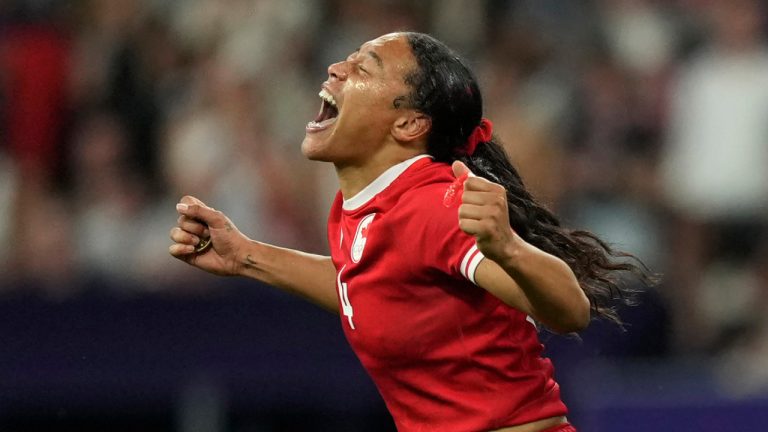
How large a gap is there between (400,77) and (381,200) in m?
0.36

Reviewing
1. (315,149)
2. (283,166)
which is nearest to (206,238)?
(315,149)

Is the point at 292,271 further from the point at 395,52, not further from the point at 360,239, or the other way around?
the point at 395,52

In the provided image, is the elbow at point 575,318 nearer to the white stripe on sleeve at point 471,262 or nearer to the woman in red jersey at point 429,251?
the woman in red jersey at point 429,251

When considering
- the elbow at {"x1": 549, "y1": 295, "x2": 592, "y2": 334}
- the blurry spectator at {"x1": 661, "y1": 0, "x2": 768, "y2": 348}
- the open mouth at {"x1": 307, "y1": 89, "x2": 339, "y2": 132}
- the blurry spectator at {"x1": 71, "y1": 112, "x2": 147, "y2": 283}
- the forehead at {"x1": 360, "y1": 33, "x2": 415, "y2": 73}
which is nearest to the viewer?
the elbow at {"x1": 549, "y1": 295, "x2": 592, "y2": 334}

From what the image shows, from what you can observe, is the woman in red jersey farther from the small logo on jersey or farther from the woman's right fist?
the woman's right fist

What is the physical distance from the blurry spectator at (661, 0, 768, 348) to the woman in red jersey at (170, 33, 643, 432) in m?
3.36

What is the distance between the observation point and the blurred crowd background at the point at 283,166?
6453mm

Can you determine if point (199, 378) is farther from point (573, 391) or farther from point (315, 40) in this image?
point (315, 40)

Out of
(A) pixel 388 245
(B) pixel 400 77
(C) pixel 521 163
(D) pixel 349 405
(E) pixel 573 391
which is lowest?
(D) pixel 349 405

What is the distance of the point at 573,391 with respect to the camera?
6.03m

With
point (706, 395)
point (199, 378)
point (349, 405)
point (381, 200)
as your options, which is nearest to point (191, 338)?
point (199, 378)

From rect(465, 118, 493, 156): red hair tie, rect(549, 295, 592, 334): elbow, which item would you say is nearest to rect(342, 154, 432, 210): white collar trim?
rect(465, 118, 493, 156): red hair tie

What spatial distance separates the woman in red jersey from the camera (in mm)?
3805

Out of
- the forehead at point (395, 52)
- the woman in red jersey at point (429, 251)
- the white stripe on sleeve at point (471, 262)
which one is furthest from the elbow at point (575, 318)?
the forehead at point (395, 52)
